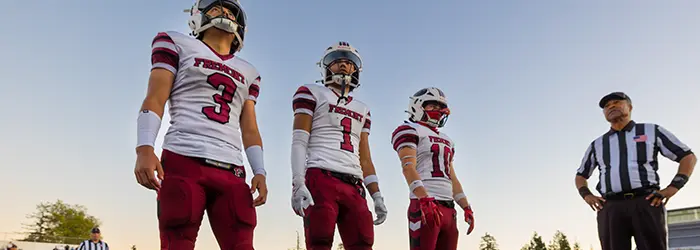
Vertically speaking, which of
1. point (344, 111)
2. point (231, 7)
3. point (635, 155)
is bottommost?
point (635, 155)

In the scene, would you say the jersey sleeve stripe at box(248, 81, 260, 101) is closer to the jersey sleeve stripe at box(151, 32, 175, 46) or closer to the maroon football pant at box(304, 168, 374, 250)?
the jersey sleeve stripe at box(151, 32, 175, 46)

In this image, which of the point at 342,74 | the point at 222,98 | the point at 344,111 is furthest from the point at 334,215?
the point at 222,98

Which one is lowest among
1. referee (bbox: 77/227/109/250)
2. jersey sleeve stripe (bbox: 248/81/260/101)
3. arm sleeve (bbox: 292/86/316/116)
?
jersey sleeve stripe (bbox: 248/81/260/101)

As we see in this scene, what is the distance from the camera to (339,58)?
5875mm

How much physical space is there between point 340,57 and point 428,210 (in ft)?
6.49

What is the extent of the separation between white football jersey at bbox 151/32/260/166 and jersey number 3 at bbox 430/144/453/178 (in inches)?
140

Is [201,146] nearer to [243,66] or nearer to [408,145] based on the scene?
[243,66]

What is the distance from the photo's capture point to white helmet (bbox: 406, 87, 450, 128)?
23.8 feet

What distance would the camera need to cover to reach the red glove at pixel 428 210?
19.6 feet

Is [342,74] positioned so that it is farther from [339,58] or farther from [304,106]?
[304,106]

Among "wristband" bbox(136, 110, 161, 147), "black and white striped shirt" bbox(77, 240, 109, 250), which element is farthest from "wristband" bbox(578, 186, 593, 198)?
"black and white striped shirt" bbox(77, 240, 109, 250)

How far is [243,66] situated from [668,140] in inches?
195

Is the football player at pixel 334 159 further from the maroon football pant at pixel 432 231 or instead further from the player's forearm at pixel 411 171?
the maroon football pant at pixel 432 231

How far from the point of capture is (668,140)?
20.0 ft
